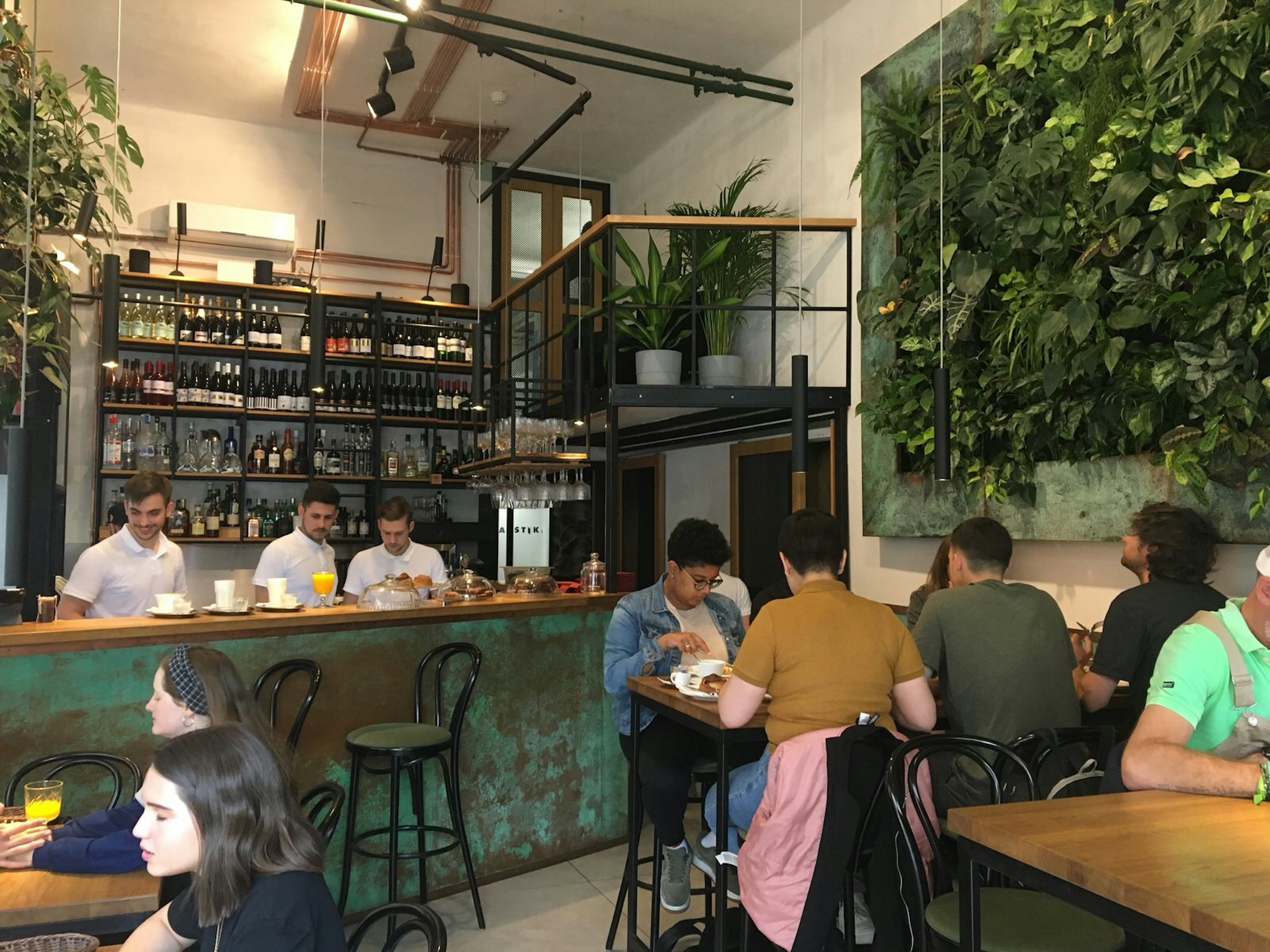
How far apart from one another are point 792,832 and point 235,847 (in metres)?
1.45

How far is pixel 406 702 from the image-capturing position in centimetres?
425

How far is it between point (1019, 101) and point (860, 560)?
2499mm

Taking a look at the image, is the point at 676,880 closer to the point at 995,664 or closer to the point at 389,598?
the point at 995,664

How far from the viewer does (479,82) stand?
695 cm

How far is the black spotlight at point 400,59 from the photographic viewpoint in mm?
5449

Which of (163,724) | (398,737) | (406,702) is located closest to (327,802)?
(163,724)

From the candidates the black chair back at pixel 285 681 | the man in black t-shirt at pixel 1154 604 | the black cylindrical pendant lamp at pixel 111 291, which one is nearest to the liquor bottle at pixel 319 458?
the black cylindrical pendant lamp at pixel 111 291

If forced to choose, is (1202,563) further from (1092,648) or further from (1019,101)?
(1019,101)

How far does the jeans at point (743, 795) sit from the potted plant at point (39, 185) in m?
2.96

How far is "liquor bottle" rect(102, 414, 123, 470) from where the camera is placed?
686cm

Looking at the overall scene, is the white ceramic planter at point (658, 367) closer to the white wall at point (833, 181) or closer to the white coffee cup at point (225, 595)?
the white wall at point (833, 181)

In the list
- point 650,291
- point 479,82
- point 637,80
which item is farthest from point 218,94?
point 650,291

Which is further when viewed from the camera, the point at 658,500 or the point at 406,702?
the point at 658,500

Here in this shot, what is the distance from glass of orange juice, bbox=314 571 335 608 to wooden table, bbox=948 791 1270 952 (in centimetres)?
339
